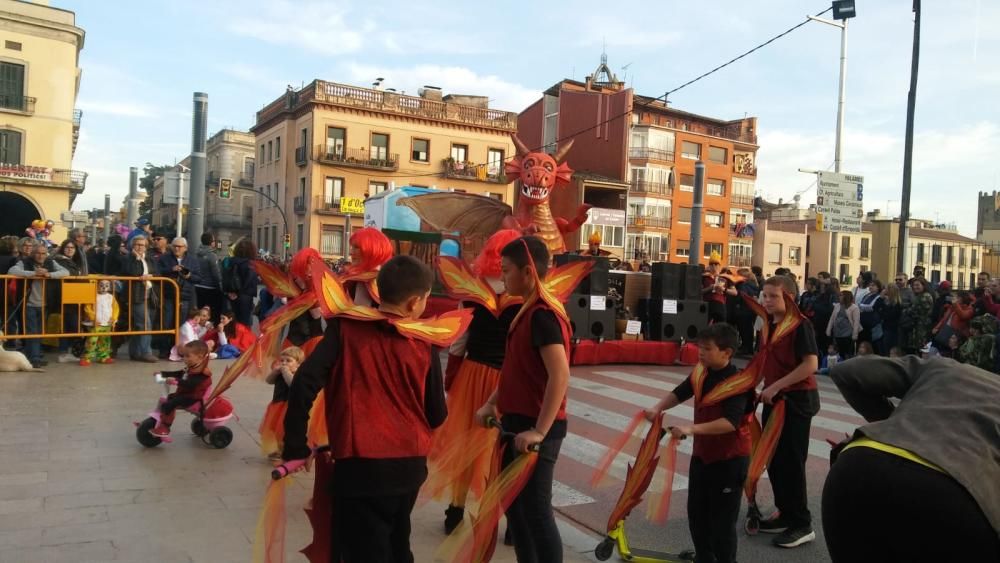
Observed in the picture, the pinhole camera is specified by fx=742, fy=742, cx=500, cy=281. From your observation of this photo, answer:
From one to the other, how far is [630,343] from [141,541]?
987 centimetres

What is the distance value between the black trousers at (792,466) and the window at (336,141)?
41.2 meters

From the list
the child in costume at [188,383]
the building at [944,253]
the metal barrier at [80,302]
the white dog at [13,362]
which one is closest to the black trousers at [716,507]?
the child in costume at [188,383]

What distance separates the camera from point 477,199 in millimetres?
14695

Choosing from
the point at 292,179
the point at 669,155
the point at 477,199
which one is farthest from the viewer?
the point at 669,155

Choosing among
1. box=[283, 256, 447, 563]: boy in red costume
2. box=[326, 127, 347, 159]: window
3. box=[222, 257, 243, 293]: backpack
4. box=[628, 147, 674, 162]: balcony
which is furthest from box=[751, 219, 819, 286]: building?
box=[283, 256, 447, 563]: boy in red costume

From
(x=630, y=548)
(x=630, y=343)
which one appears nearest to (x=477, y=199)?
(x=630, y=343)

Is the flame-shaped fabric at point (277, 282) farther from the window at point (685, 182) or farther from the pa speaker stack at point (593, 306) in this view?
the window at point (685, 182)

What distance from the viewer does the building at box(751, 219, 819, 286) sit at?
58.4 meters

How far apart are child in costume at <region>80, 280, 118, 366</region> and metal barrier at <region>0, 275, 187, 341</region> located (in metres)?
0.07

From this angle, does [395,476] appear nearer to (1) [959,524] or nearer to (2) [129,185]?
(1) [959,524]

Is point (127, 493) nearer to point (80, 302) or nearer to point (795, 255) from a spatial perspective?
point (80, 302)

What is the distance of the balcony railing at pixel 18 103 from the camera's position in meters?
38.0

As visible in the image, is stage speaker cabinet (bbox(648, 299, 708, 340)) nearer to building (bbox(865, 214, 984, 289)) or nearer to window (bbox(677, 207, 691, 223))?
window (bbox(677, 207, 691, 223))

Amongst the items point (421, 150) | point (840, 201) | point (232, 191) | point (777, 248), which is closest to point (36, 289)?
point (840, 201)
